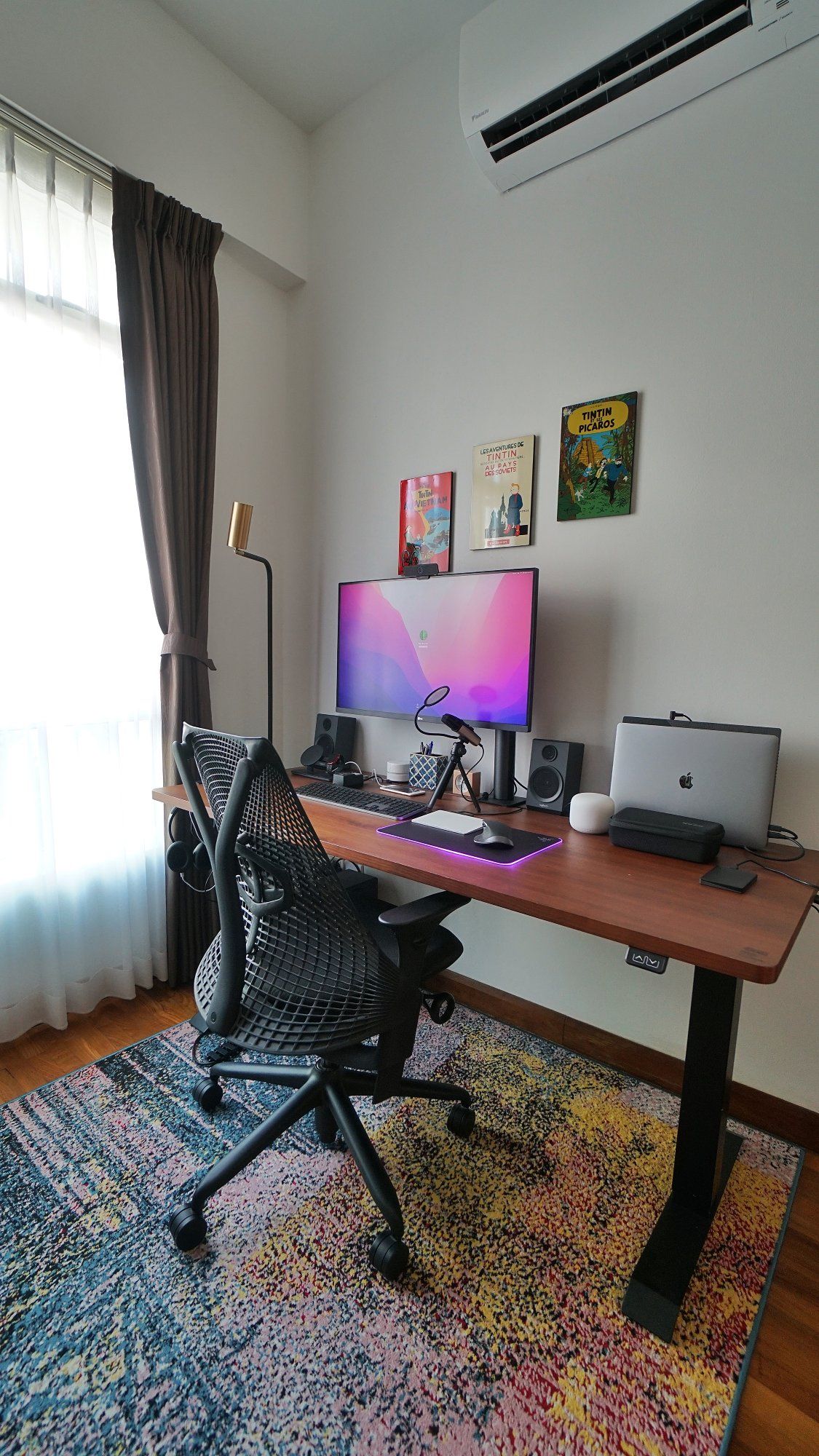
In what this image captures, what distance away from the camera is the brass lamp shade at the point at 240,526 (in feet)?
6.68

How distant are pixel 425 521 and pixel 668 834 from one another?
1.30 m

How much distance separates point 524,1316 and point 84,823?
65.6 inches

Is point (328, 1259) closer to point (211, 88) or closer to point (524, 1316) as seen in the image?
point (524, 1316)

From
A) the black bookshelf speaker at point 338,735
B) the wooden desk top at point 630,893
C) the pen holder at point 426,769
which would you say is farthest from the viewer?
the black bookshelf speaker at point 338,735

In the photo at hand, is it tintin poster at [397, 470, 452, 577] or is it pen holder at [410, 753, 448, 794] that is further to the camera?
tintin poster at [397, 470, 452, 577]

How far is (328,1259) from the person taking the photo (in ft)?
4.00

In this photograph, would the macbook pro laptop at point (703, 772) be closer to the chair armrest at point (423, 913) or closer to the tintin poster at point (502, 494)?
the chair armrest at point (423, 913)

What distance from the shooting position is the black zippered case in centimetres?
133

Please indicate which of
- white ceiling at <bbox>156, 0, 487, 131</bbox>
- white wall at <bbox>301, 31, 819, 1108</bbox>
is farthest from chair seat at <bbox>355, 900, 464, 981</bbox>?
white ceiling at <bbox>156, 0, 487, 131</bbox>

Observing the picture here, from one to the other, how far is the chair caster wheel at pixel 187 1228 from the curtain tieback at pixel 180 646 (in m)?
1.49

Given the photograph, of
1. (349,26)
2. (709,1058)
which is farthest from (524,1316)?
(349,26)

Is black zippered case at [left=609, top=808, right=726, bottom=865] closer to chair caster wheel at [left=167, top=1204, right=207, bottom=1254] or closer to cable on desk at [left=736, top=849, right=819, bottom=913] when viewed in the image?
cable on desk at [left=736, top=849, right=819, bottom=913]

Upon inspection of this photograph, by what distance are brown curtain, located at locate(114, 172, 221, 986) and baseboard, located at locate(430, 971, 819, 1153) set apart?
0.96 meters

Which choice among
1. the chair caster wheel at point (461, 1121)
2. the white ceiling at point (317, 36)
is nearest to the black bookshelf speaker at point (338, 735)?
the chair caster wheel at point (461, 1121)
